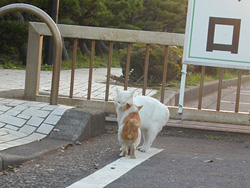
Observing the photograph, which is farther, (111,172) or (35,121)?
(35,121)

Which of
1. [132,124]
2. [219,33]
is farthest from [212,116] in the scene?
[132,124]

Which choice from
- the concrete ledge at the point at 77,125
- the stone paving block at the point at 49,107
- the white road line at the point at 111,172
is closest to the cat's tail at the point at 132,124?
the white road line at the point at 111,172

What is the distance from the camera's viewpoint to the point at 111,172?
14.1ft

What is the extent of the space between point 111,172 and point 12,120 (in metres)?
1.78

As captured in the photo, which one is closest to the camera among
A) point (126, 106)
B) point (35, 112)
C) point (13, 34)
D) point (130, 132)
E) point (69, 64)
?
point (130, 132)

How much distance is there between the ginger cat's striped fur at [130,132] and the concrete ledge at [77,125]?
0.83m

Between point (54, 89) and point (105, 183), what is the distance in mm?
2582

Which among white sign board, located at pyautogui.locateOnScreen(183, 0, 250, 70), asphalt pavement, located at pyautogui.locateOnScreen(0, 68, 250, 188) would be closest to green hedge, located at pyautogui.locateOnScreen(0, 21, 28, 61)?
asphalt pavement, located at pyautogui.locateOnScreen(0, 68, 250, 188)

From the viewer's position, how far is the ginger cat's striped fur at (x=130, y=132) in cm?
474

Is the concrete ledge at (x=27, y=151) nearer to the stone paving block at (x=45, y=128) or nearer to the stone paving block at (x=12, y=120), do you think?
the stone paving block at (x=45, y=128)

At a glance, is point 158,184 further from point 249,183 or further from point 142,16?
point 142,16

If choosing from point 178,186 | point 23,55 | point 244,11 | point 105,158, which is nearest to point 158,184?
point 178,186

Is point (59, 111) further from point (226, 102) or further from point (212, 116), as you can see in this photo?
point (226, 102)

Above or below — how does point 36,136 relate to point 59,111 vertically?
below
